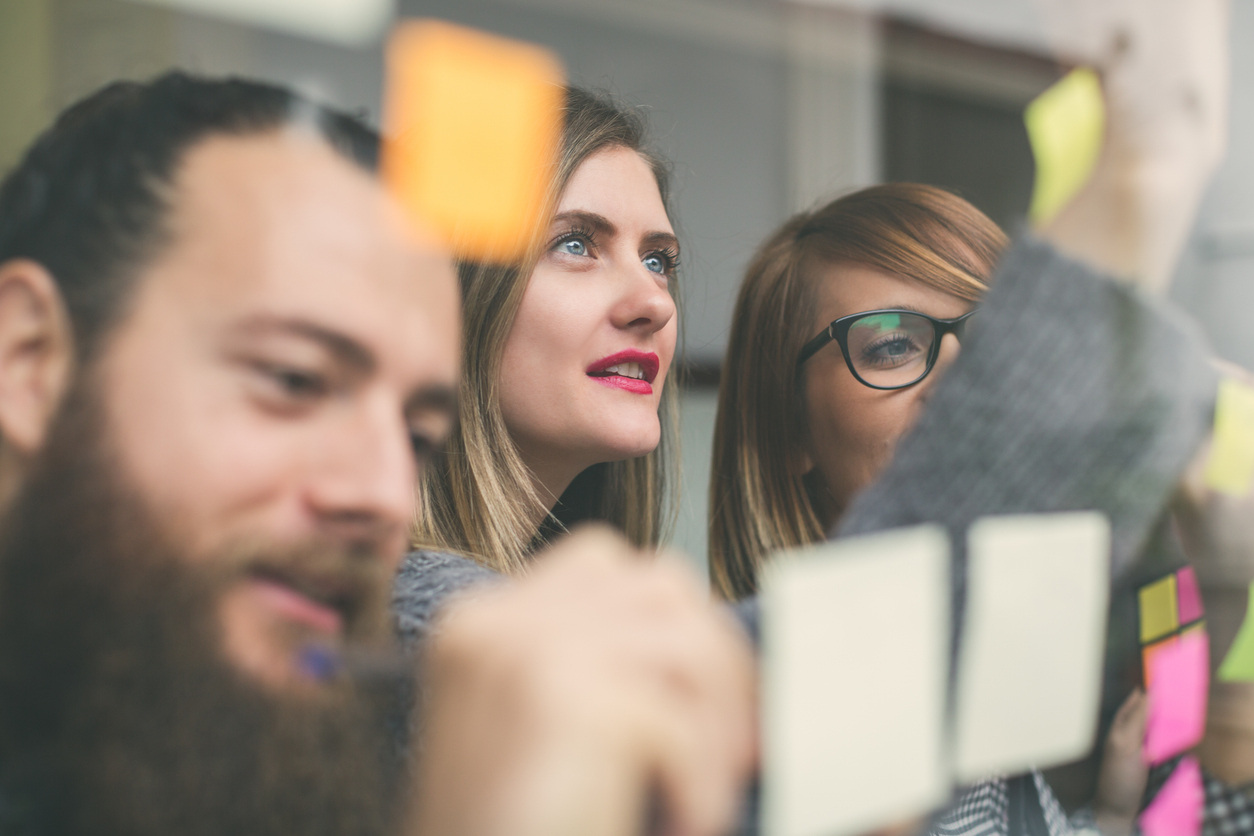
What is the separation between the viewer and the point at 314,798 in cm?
44

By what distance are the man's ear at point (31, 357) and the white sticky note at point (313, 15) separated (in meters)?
0.31

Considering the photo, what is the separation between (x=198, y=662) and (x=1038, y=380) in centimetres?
41

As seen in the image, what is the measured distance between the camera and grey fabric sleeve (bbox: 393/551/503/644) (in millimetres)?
534

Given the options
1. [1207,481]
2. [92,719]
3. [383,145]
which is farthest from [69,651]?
[1207,481]

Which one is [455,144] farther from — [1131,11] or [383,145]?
[1131,11]

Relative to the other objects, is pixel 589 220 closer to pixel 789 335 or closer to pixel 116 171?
pixel 789 335

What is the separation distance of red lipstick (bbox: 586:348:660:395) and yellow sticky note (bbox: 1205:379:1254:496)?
0.44 meters

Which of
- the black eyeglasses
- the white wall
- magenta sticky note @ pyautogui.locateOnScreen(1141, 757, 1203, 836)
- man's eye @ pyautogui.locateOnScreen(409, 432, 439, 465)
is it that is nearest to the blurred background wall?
the white wall

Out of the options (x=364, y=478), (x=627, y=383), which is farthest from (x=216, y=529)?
(x=627, y=383)

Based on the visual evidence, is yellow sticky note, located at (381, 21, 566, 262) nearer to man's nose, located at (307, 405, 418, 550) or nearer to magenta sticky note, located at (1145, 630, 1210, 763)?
man's nose, located at (307, 405, 418, 550)

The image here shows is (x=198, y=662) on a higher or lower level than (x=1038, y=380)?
lower

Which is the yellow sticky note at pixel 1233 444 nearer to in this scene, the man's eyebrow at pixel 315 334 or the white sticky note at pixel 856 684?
the white sticky note at pixel 856 684

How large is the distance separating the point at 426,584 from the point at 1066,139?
0.48 metres

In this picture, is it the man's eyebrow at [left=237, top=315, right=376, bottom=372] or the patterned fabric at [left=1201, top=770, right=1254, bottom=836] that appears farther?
the patterned fabric at [left=1201, top=770, right=1254, bottom=836]
